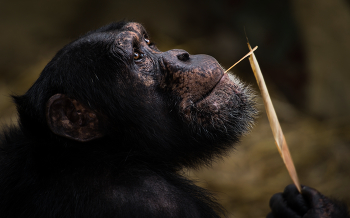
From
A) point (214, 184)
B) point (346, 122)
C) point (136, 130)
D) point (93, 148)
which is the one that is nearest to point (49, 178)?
point (93, 148)

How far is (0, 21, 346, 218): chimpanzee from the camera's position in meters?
1.75

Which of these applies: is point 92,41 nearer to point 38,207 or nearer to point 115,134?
point 115,134

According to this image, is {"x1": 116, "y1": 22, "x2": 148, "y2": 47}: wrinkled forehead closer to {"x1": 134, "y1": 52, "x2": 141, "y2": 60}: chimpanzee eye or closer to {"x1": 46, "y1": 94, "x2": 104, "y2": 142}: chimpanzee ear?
{"x1": 134, "y1": 52, "x2": 141, "y2": 60}: chimpanzee eye

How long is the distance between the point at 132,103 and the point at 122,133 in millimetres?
211

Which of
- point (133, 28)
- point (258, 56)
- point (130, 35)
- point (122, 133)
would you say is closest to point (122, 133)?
point (122, 133)

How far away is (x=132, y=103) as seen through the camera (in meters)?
1.98

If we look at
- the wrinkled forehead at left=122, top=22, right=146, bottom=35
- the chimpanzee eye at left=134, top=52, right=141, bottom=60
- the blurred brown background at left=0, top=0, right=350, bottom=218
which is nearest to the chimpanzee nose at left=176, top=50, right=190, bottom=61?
the chimpanzee eye at left=134, top=52, right=141, bottom=60

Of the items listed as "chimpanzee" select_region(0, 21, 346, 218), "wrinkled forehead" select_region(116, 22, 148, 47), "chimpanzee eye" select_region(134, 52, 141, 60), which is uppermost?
"wrinkled forehead" select_region(116, 22, 148, 47)

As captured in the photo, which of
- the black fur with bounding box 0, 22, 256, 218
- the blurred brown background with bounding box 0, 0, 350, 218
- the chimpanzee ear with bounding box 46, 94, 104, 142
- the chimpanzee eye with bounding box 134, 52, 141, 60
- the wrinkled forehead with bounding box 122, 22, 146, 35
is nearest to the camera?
the black fur with bounding box 0, 22, 256, 218

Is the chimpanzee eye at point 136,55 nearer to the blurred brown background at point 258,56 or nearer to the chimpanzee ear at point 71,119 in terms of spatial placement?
the chimpanzee ear at point 71,119

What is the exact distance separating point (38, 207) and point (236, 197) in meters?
3.34

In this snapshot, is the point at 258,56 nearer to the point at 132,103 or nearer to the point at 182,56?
the point at 182,56

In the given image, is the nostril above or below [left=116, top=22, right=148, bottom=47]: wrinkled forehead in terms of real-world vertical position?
below

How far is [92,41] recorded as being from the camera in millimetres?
2047
